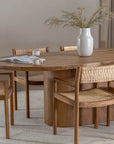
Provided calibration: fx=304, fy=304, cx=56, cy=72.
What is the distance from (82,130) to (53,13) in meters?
3.00

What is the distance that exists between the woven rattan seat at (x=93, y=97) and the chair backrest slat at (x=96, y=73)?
202 mm

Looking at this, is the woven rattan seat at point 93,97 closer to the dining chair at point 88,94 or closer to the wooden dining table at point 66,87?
the dining chair at point 88,94

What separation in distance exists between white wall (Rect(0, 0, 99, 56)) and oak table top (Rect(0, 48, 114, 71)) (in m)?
2.00

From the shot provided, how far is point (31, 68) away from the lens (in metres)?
2.79

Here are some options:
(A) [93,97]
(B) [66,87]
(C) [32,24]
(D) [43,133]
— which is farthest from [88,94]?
(C) [32,24]

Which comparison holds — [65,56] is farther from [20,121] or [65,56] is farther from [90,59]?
[20,121]

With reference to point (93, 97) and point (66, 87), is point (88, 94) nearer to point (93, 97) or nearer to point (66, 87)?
point (93, 97)

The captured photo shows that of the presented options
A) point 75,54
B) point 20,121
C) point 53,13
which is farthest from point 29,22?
point 20,121

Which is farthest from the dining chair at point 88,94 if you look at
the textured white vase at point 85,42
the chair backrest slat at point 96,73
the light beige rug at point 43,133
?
the textured white vase at point 85,42

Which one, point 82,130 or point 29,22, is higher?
point 29,22

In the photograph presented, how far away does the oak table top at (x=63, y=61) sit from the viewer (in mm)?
2805

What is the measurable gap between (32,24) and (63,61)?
264 centimetres

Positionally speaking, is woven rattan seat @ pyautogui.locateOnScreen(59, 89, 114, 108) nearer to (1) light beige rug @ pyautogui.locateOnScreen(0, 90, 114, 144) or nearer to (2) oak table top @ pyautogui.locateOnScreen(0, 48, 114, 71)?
(2) oak table top @ pyautogui.locateOnScreen(0, 48, 114, 71)

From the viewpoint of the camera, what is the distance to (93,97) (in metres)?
2.85
